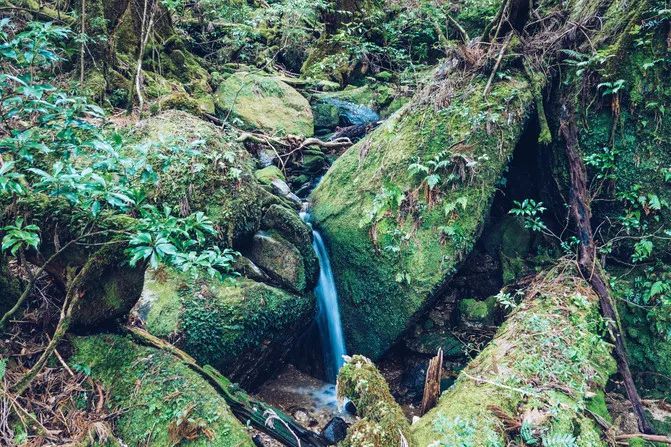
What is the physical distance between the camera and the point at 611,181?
18.2 ft

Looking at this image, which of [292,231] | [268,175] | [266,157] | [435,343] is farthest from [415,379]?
[266,157]

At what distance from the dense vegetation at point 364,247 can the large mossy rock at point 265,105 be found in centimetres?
54

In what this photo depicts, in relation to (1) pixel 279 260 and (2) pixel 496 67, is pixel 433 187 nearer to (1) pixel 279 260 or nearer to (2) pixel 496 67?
(2) pixel 496 67

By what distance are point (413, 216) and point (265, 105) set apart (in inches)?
187

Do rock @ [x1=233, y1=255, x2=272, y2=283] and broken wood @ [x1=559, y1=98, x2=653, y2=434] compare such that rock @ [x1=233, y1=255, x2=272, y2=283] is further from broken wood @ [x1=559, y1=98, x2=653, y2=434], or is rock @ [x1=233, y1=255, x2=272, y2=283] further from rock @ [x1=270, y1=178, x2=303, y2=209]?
broken wood @ [x1=559, y1=98, x2=653, y2=434]

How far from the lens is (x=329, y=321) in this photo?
6230mm

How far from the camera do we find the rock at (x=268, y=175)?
23.5 ft

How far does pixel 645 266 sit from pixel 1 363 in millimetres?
6242

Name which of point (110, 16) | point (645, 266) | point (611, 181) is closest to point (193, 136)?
point (110, 16)

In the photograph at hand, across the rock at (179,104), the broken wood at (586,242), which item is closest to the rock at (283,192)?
the rock at (179,104)

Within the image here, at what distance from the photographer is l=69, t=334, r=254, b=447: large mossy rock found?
3.26m

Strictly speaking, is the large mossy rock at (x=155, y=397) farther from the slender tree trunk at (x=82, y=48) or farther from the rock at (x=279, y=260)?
the slender tree trunk at (x=82, y=48)

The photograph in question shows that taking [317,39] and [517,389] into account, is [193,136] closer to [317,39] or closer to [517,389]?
[517,389]

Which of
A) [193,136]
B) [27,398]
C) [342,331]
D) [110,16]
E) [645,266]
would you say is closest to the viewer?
[27,398]
